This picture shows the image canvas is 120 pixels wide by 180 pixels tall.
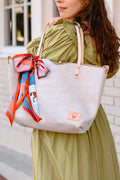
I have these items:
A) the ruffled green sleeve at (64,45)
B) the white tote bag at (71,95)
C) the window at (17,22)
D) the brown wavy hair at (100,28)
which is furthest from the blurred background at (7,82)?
the white tote bag at (71,95)

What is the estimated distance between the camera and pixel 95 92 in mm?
1562

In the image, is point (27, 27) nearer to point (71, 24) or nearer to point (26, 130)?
point (26, 130)

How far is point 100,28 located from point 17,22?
3.58m

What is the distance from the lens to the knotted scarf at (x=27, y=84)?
62.4 inches

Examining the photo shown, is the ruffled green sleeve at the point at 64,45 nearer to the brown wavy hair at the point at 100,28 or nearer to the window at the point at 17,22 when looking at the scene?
the brown wavy hair at the point at 100,28

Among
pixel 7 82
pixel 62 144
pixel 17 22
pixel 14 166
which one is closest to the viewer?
pixel 62 144

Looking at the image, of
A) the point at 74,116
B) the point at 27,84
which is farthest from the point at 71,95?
the point at 27,84

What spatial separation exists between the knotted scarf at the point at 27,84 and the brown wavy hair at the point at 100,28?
326mm

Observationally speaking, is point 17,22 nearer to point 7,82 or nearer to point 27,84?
point 7,82

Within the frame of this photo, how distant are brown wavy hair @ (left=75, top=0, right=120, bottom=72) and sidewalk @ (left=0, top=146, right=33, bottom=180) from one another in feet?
8.03

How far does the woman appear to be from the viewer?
1.63 meters

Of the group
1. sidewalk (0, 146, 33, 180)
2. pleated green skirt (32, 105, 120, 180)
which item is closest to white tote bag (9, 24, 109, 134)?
pleated green skirt (32, 105, 120, 180)

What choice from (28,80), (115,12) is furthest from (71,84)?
(115,12)

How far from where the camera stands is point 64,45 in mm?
1619
